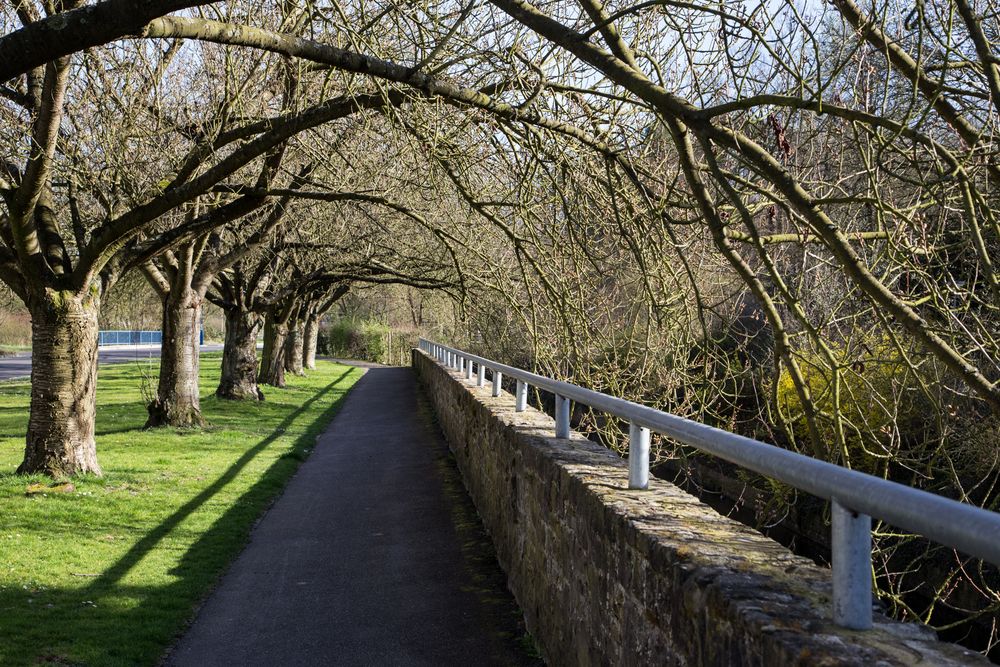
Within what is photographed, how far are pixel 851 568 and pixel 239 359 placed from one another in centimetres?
2320

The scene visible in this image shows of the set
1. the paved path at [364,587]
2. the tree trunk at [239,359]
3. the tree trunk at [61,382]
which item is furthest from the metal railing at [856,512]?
the tree trunk at [239,359]

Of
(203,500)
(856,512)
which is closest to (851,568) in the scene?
(856,512)

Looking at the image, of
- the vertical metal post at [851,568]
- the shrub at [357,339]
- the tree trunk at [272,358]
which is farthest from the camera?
the shrub at [357,339]

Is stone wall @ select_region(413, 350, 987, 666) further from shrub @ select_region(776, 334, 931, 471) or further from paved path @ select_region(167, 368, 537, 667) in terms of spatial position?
shrub @ select_region(776, 334, 931, 471)

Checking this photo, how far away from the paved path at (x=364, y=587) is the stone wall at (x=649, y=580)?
395 millimetres

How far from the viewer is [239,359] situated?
24.4 meters

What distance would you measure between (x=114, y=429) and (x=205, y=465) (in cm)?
524

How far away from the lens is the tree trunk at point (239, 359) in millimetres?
23953

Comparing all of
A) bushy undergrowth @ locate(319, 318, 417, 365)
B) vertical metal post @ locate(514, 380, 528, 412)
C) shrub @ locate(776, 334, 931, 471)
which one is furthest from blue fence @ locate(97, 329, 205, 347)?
vertical metal post @ locate(514, 380, 528, 412)

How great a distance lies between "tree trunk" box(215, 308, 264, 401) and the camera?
24.0 meters

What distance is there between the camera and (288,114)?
9.20 m

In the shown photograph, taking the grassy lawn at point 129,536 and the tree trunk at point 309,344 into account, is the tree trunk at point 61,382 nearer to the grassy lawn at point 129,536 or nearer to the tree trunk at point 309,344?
the grassy lawn at point 129,536

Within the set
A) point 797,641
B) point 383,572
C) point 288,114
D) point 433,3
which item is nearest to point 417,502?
point 383,572

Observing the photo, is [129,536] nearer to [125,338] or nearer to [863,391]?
[863,391]
